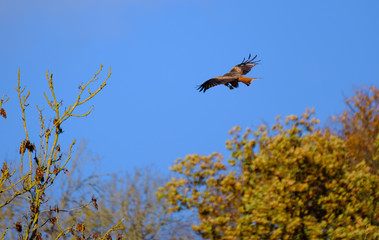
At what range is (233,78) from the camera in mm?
9992

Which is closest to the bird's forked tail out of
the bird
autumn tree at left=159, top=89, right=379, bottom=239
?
the bird

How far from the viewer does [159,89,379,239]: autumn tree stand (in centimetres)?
1584

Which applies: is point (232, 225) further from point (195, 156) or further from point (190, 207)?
point (195, 156)

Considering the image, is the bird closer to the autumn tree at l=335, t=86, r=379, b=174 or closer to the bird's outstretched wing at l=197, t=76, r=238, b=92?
the bird's outstretched wing at l=197, t=76, r=238, b=92

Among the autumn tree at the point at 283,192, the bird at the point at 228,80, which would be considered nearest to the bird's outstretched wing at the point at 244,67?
the bird at the point at 228,80

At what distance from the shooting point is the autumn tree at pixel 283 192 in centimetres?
1584

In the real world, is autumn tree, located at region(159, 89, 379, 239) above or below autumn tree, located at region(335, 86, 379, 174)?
below

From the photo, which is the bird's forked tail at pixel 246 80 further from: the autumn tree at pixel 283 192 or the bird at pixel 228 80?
the autumn tree at pixel 283 192

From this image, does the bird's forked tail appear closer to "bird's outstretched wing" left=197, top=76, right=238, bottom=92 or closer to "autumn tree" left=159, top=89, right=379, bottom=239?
"bird's outstretched wing" left=197, top=76, right=238, bottom=92

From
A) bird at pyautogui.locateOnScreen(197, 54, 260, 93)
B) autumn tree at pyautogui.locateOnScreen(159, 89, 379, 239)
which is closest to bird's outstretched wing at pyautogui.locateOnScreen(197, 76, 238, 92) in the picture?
bird at pyautogui.locateOnScreen(197, 54, 260, 93)

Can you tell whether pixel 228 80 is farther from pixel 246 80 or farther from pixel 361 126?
pixel 361 126

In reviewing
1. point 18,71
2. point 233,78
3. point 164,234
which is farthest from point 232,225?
point 18,71

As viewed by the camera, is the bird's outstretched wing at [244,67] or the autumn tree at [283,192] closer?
the bird's outstretched wing at [244,67]

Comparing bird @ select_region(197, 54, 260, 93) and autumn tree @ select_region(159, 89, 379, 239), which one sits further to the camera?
autumn tree @ select_region(159, 89, 379, 239)
